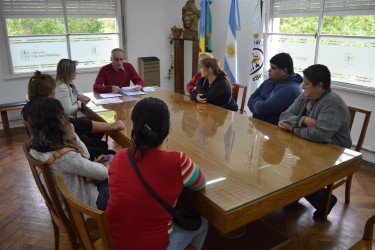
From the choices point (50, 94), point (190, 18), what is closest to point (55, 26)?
point (190, 18)

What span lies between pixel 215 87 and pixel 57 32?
2926mm

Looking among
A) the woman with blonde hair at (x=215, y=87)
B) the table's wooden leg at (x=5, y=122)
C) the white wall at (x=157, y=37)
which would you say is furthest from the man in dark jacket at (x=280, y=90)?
the table's wooden leg at (x=5, y=122)

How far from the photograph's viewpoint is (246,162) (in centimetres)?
151

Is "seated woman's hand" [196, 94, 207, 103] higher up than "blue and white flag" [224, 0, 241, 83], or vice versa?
"blue and white flag" [224, 0, 241, 83]

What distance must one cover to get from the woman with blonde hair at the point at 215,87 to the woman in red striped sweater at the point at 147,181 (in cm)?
163

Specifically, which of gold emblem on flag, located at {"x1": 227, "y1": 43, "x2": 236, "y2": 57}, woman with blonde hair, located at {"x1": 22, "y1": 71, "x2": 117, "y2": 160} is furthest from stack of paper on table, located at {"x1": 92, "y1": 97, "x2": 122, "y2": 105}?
gold emblem on flag, located at {"x1": 227, "y1": 43, "x2": 236, "y2": 57}

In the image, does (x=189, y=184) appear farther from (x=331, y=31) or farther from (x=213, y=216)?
(x=331, y=31)

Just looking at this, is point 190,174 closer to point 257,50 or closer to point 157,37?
point 257,50

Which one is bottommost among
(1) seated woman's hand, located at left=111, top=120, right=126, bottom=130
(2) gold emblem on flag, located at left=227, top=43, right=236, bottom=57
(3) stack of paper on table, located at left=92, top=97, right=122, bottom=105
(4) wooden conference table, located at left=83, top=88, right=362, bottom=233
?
(4) wooden conference table, located at left=83, top=88, right=362, bottom=233

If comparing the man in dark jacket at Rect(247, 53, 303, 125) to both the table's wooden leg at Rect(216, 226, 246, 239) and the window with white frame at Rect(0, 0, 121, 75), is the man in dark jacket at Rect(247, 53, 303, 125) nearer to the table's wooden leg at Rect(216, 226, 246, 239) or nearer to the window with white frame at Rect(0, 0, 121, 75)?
the table's wooden leg at Rect(216, 226, 246, 239)

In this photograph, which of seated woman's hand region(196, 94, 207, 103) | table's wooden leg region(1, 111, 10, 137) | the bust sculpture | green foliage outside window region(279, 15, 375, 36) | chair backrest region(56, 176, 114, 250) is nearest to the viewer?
chair backrest region(56, 176, 114, 250)

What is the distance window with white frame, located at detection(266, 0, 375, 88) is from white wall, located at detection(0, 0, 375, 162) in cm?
62

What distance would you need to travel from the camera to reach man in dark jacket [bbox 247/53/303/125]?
2.34 metres

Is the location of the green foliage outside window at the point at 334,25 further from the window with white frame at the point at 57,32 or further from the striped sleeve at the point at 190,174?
the striped sleeve at the point at 190,174
